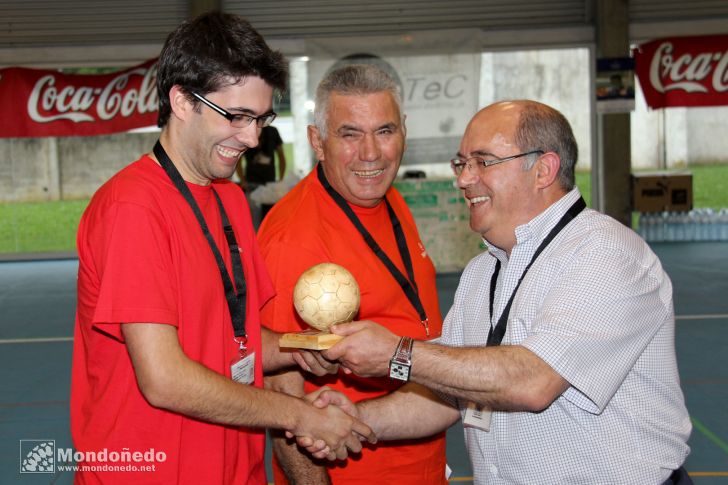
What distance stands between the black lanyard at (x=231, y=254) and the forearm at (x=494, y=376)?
598 mm

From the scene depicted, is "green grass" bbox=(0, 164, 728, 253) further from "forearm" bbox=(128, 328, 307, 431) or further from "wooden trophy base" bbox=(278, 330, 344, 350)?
"forearm" bbox=(128, 328, 307, 431)

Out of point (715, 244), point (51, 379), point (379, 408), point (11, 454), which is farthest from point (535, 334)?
point (715, 244)

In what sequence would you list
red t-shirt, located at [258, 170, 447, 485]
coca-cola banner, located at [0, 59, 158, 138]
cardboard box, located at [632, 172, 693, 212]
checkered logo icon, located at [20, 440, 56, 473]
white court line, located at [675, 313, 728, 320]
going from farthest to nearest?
cardboard box, located at [632, 172, 693, 212]
coca-cola banner, located at [0, 59, 158, 138]
white court line, located at [675, 313, 728, 320]
checkered logo icon, located at [20, 440, 56, 473]
red t-shirt, located at [258, 170, 447, 485]

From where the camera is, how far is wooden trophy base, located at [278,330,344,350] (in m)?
2.65

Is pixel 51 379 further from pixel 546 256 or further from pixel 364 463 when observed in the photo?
pixel 546 256

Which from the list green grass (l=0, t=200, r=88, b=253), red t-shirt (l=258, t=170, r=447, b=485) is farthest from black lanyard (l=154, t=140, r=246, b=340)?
green grass (l=0, t=200, r=88, b=253)

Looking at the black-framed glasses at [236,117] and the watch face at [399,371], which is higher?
the black-framed glasses at [236,117]

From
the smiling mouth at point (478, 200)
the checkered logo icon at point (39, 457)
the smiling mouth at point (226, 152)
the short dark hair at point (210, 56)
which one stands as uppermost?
the short dark hair at point (210, 56)

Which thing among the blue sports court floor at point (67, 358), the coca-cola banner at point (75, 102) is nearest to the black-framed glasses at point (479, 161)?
the blue sports court floor at point (67, 358)

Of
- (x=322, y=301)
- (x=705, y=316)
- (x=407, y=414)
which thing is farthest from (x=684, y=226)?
(x=322, y=301)

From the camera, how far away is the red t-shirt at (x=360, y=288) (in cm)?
302

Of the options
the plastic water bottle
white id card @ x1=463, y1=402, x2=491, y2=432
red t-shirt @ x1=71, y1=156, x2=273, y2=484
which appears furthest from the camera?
the plastic water bottle

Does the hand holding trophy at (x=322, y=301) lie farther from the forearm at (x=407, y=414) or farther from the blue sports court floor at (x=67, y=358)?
the blue sports court floor at (x=67, y=358)

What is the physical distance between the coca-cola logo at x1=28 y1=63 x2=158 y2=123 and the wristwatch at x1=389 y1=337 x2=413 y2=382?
12.6 metres
